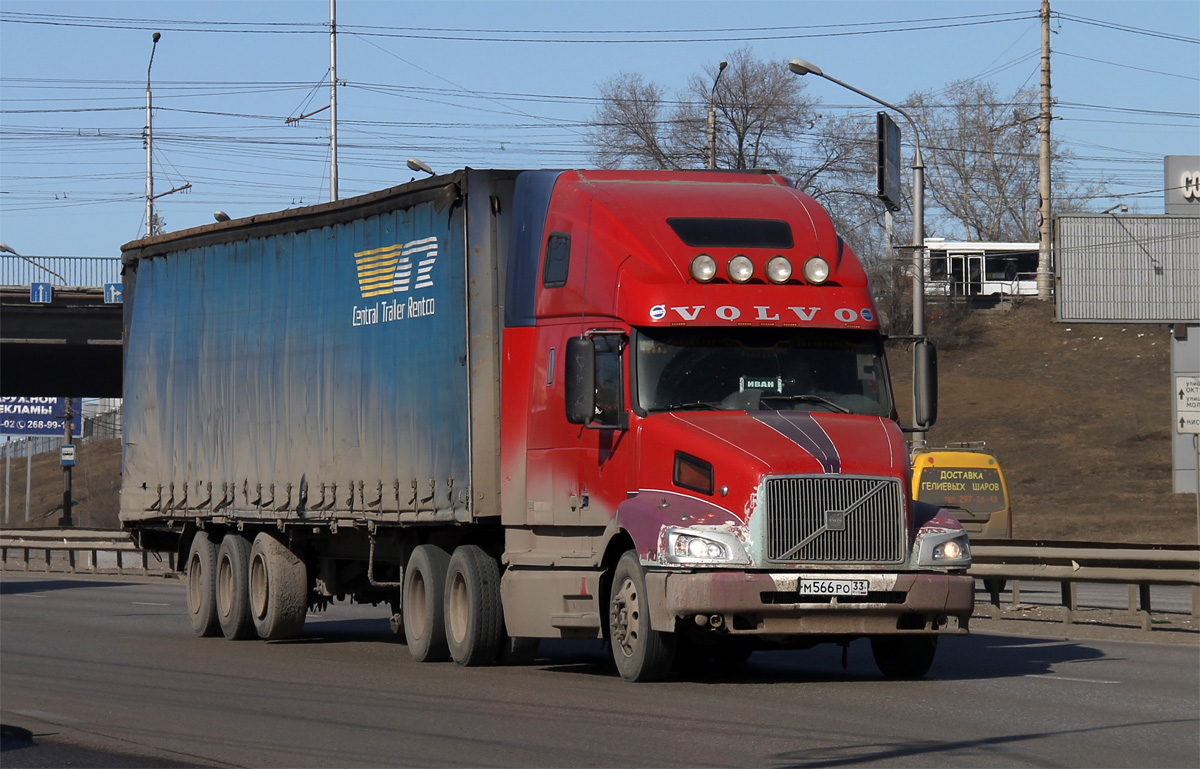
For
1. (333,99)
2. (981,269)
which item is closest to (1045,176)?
(981,269)

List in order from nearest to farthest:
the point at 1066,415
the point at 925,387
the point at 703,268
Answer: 1. the point at 703,268
2. the point at 925,387
3. the point at 1066,415

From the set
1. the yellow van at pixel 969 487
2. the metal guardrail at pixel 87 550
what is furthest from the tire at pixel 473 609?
the metal guardrail at pixel 87 550

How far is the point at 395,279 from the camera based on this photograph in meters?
16.5

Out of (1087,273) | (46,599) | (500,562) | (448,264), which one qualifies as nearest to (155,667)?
(500,562)

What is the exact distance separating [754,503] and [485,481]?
10.8 ft

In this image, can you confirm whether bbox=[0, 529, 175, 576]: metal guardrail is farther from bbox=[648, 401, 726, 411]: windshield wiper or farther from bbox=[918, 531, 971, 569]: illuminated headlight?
bbox=[918, 531, 971, 569]: illuminated headlight

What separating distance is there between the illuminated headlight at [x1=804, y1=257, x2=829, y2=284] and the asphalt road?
3067mm

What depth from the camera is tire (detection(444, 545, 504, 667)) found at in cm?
1491

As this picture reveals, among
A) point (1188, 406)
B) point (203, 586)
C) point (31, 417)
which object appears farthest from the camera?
point (31, 417)

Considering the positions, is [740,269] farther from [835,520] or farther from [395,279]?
[395,279]

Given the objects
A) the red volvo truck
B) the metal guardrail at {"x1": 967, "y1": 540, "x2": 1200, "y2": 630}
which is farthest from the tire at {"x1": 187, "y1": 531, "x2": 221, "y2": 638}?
the metal guardrail at {"x1": 967, "y1": 540, "x2": 1200, "y2": 630}

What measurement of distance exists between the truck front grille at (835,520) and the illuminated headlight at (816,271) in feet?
6.08

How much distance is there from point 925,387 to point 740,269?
6.22ft

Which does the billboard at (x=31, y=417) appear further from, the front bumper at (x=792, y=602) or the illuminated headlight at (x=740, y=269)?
the front bumper at (x=792, y=602)
